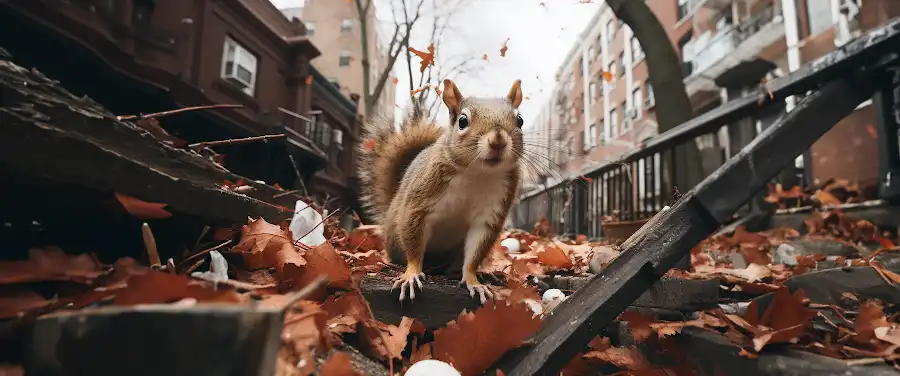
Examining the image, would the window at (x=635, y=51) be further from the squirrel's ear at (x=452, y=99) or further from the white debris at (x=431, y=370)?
the white debris at (x=431, y=370)

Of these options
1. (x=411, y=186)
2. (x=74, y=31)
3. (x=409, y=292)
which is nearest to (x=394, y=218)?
(x=411, y=186)

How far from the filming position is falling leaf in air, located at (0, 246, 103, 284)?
26.2 inches

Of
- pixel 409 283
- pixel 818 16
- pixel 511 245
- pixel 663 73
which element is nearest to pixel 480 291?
pixel 409 283

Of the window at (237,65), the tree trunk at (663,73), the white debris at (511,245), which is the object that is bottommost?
the white debris at (511,245)

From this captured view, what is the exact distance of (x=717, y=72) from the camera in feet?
34.4

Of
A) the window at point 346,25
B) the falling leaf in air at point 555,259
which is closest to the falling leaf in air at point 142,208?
the falling leaf in air at point 555,259

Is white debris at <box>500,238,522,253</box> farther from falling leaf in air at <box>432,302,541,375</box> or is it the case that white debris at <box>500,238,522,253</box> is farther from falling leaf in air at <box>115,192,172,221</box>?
falling leaf in air at <box>115,192,172,221</box>

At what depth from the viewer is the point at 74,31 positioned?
13.8 feet

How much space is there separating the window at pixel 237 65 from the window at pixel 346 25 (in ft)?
13.3

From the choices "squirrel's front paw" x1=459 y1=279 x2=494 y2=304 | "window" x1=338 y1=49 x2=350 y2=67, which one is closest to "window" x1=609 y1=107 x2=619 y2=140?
"window" x1=338 y1=49 x2=350 y2=67

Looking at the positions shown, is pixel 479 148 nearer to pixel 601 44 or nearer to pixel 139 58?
pixel 139 58

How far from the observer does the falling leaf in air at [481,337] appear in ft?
2.97

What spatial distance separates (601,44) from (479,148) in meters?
16.4

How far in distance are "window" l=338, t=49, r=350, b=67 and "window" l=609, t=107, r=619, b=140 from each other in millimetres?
9216
